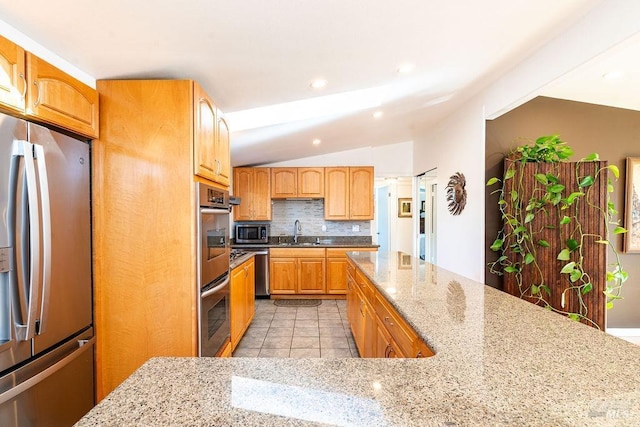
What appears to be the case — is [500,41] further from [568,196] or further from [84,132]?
[84,132]

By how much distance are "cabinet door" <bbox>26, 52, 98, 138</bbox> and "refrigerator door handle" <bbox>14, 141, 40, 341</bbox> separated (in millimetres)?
207

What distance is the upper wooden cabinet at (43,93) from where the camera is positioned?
1.21 m

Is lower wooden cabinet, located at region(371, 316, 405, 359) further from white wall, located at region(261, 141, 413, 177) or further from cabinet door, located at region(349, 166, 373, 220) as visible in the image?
white wall, located at region(261, 141, 413, 177)

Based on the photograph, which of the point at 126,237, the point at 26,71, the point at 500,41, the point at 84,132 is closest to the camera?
the point at 26,71

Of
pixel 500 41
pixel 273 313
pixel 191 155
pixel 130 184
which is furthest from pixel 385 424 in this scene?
pixel 273 313

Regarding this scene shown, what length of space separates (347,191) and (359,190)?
199mm

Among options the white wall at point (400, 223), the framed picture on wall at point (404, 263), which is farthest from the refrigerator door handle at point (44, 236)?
the white wall at point (400, 223)

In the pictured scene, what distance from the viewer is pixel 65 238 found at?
58.9 inches

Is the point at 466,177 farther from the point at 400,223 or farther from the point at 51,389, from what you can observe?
the point at 51,389

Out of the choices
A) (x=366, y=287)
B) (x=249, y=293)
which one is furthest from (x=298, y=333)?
(x=366, y=287)

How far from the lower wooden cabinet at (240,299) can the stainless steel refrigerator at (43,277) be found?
113 centimetres

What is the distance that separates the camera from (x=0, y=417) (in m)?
1.17

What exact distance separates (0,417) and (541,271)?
353cm

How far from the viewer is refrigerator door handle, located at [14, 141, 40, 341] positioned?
124 centimetres
